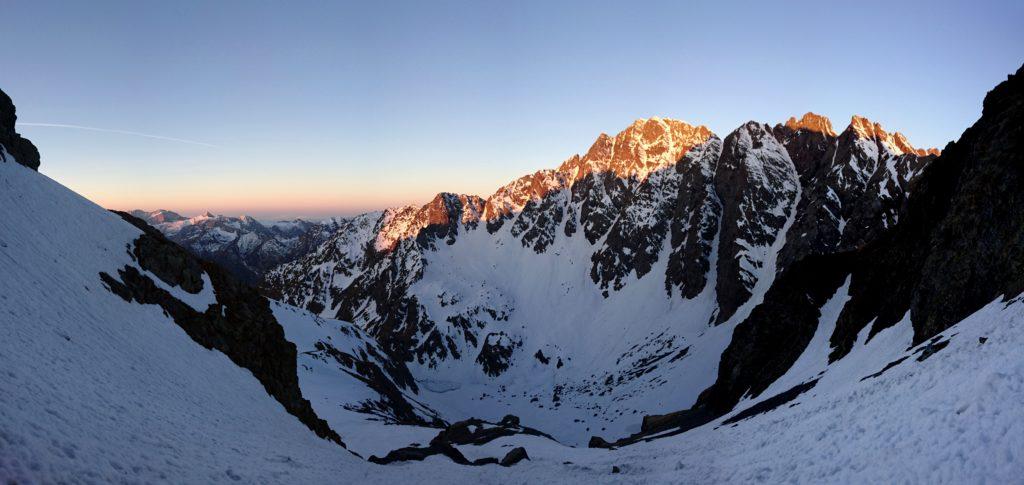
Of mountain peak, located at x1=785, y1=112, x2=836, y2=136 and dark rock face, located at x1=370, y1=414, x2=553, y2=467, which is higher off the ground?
mountain peak, located at x1=785, y1=112, x2=836, y2=136

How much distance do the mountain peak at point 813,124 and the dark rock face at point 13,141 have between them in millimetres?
172932

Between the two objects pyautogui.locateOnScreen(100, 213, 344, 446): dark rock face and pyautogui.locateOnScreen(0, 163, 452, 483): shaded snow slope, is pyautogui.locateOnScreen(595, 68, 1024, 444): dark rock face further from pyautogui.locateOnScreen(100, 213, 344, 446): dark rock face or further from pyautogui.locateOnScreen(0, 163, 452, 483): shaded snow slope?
pyautogui.locateOnScreen(100, 213, 344, 446): dark rock face

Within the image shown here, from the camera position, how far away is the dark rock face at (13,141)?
33.2 meters

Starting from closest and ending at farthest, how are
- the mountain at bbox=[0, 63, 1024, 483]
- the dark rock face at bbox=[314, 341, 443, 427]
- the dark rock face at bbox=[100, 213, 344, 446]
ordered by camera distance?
the mountain at bbox=[0, 63, 1024, 483]
the dark rock face at bbox=[100, 213, 344, 446]
the dark rock face at bbox=[314, 341, 443, 427]

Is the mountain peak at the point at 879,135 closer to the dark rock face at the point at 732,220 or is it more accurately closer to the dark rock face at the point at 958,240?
the dark rock face at the point at 732,220

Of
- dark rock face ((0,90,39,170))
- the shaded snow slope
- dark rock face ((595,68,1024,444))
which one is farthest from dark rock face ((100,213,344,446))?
dark rock face ((595,68,1024,444))

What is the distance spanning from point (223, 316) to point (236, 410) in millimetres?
14032

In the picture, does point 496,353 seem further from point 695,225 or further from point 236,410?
point 236,410

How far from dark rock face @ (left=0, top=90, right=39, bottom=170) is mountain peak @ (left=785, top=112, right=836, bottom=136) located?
172932 millimetres

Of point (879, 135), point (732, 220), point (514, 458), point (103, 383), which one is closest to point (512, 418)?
point (514, 458)

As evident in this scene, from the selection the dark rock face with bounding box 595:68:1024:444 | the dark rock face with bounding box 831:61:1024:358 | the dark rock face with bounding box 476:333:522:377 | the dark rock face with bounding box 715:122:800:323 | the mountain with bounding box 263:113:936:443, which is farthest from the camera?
the dark rock face with bounding box 476:333:522:377

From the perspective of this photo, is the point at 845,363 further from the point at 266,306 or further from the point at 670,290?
the point at 670,290

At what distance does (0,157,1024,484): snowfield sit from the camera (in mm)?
11148

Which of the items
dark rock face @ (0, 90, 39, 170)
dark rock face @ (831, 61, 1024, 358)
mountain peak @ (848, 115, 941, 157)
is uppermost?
mountain peak @ (848, 115, 941, 157)
